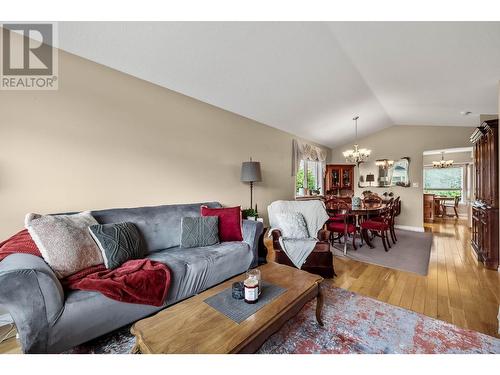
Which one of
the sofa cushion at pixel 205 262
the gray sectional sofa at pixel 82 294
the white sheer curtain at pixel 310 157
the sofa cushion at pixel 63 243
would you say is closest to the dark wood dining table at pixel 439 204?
the white sheer curtain at pixel 310 157

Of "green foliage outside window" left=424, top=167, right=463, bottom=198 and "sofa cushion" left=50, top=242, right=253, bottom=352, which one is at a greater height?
"green foliage outside window" left=424, top=167, right=463, bottom=198

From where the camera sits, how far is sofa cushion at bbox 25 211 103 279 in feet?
5.10

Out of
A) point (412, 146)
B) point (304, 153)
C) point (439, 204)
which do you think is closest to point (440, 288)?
point (304, 153)

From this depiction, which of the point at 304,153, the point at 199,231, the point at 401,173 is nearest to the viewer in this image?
the point at 199,231

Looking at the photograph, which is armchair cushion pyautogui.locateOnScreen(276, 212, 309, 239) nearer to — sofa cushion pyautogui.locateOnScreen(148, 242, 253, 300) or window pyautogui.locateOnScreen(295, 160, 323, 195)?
sofa cushion pyautogui.locateOnScreen(148, 242, 253, 300)

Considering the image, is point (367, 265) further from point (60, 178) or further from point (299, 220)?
point (60, 178)

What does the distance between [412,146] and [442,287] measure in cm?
458

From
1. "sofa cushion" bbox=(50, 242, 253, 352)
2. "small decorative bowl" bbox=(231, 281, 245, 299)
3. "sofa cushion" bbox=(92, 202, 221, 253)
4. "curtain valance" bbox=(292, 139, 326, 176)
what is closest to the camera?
"sofa cushion" bbox=(50, 242, 253, 352)

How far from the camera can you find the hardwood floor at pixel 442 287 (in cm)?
189

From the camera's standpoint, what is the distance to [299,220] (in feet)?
9.80

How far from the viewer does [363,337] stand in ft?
5.25

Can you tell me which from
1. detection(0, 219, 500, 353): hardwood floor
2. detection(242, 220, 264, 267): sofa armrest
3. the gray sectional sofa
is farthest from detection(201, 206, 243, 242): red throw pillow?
detection(0, 219, 500, 353): hardwood floor

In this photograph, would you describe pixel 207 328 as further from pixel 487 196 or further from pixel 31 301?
pixel 487 196
